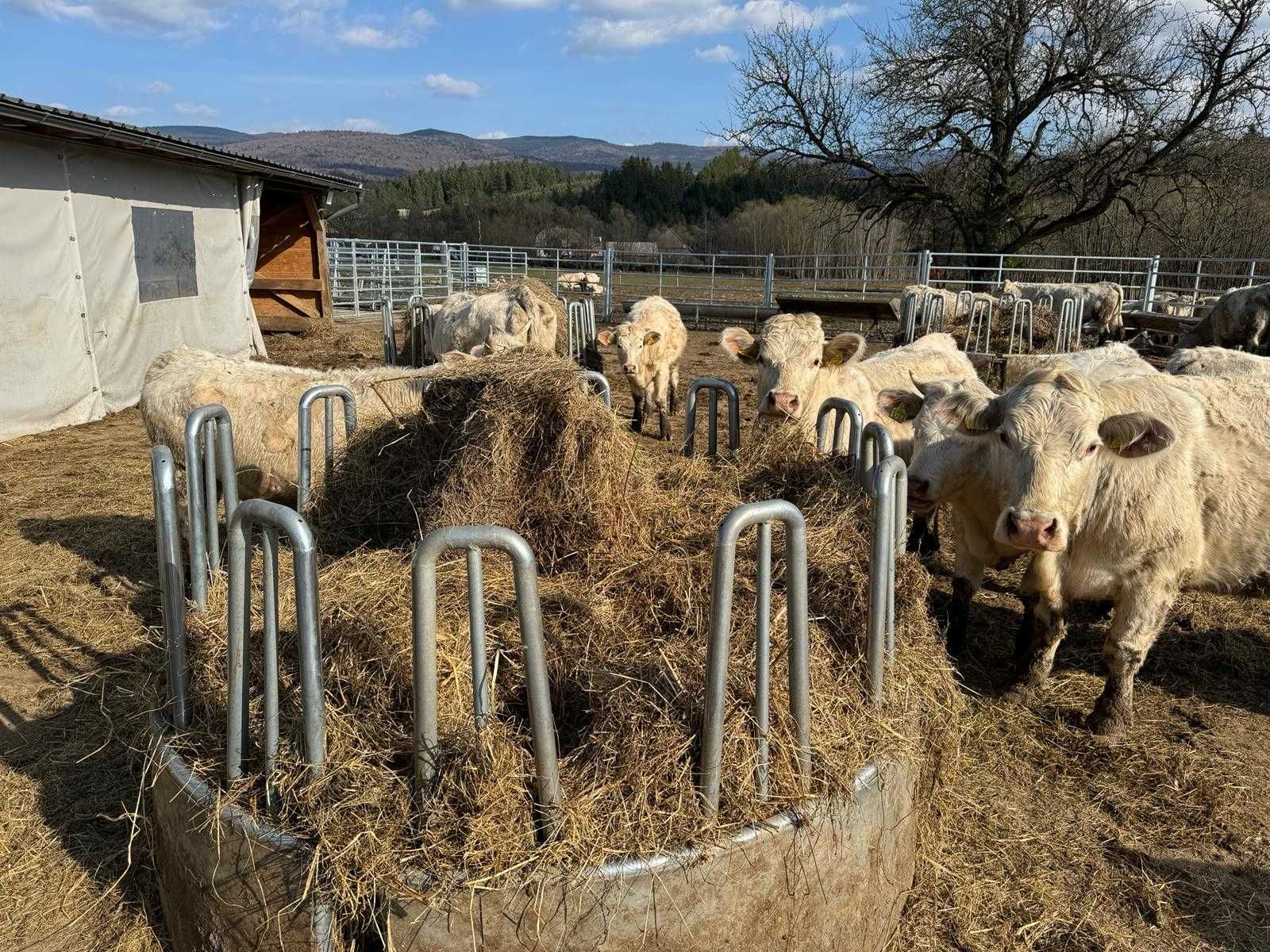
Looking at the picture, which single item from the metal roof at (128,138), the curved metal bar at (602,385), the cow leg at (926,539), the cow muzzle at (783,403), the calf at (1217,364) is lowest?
the cow leg at (926,539)

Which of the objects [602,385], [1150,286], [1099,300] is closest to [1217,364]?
[602,385]

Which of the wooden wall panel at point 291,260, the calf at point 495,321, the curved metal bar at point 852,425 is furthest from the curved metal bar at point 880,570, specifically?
the wooden wall panel at point 291,260

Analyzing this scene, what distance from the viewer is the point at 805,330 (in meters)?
6.31

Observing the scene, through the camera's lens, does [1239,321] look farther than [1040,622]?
Yes

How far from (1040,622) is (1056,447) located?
99cm

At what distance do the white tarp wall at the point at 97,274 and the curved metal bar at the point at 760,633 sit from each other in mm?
9773

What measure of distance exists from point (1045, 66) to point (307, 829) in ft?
93.6

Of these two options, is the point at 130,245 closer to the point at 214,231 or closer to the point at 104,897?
the point at 214,231

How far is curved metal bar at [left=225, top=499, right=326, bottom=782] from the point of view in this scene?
81.7 inches

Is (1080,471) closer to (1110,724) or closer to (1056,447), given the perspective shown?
(1056,447)

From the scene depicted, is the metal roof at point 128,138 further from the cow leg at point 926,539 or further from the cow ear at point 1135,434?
the cow ear at point 1135,434

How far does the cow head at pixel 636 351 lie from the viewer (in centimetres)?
984

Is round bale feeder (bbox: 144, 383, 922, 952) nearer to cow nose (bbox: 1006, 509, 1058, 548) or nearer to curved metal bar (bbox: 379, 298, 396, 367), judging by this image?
cow nose (bbox: 1006, 509, 1058, 548)

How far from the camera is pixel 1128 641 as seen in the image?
13.1 feet
